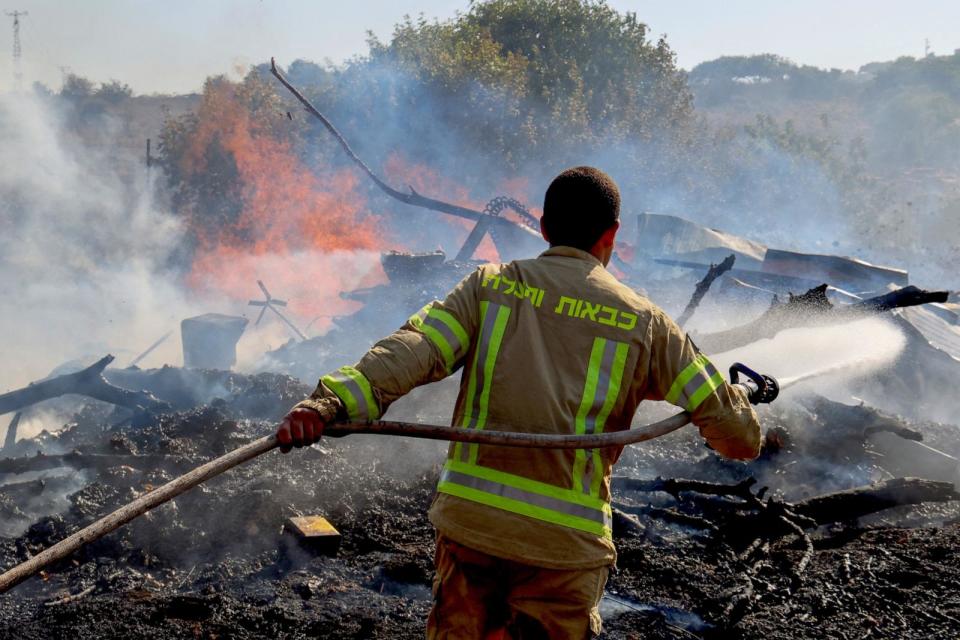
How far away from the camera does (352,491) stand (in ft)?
19.2

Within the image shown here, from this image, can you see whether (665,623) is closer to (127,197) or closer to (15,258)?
(15,258)

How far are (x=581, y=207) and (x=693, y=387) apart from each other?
0.72 metres


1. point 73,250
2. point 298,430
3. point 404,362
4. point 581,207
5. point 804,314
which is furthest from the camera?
point 73,250

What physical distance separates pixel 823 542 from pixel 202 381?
26.7 feet

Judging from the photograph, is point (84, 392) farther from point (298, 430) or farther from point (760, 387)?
point (760, 387)

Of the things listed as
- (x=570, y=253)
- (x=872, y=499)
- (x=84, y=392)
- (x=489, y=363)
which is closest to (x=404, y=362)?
(x=489, y=363)

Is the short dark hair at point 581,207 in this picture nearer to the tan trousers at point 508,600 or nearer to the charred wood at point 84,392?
the tan trousers at point 508,600

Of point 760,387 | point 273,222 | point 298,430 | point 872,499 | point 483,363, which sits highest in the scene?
point 483,363

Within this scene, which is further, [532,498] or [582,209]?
[582,209]

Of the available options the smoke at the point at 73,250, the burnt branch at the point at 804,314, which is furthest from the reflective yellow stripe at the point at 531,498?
the smoke at the point at 73,250

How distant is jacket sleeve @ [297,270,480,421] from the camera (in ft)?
7.29

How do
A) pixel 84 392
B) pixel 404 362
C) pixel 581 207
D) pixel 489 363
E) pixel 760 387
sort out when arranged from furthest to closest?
1. pixel 84 392
2. pixel 760 387
3. pixel 581 207
4. pixel 489 363
5. pixel 404 362

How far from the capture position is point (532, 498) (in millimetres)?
2326

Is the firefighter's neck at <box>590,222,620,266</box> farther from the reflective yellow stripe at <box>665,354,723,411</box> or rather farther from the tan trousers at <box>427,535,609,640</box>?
the tan trousers at <box>427,535,609,640</box>
